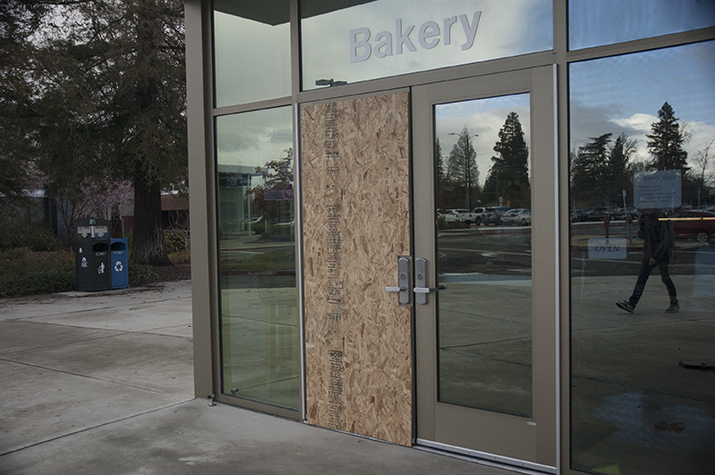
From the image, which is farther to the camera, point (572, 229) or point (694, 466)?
point (572, 229)

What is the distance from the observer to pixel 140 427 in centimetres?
537

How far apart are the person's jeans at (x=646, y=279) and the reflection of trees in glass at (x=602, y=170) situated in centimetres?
43

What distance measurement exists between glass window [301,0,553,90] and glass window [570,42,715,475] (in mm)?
524

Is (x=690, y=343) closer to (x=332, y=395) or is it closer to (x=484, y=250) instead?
(x=484, y=250)

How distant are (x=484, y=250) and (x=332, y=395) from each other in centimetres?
185

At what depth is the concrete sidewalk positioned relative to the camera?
448cm

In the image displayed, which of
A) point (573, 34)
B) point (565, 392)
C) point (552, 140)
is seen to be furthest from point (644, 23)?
point (565, 392)

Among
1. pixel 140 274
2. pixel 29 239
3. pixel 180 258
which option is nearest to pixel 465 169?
pixel 140 274

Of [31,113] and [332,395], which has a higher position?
[31,113]

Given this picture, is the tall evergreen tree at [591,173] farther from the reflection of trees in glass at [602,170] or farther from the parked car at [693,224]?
the parked car at [693,224]

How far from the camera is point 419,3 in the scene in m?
4.59

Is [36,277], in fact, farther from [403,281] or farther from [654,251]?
[654,251]

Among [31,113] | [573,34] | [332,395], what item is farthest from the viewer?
[31,113]

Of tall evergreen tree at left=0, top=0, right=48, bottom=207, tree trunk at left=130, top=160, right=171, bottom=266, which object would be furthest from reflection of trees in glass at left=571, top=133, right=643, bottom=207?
tree trunk at left=130, top=160, right=171, bottom=266
